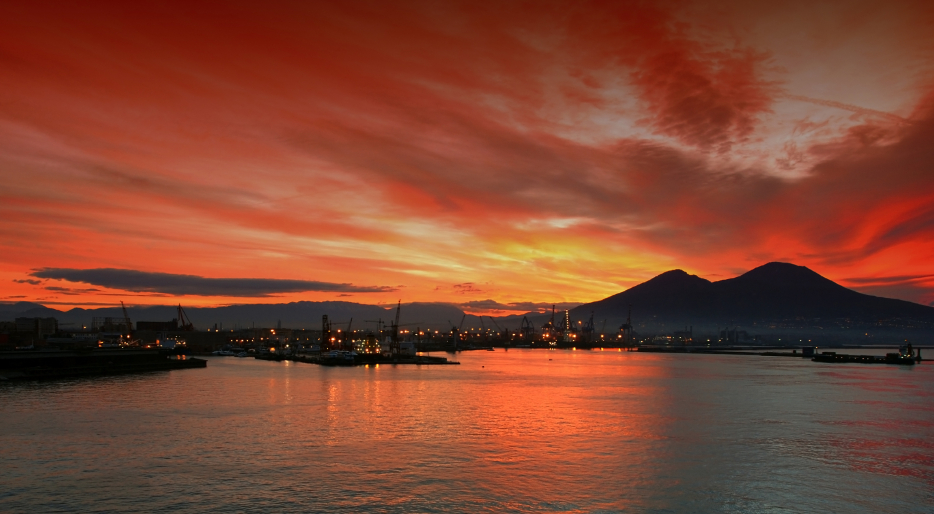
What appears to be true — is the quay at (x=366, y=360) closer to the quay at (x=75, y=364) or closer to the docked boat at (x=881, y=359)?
the quay at (x=75, y=364)

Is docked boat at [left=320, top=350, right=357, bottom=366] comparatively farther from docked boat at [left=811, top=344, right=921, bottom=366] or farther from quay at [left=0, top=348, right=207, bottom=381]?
docked boat at [left=811, top=344, right=921, bottom=366]

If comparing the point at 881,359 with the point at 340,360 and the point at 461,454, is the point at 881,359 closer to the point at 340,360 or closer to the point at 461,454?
the point at 340,360

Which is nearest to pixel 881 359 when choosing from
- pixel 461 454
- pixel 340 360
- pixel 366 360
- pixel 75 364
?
pixel 366 360

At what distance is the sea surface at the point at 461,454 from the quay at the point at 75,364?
2198 centimetres

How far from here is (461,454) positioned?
2695 cm

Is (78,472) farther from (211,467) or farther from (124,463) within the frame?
(211,467)

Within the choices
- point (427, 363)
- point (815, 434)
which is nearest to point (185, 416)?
point (815, 434)

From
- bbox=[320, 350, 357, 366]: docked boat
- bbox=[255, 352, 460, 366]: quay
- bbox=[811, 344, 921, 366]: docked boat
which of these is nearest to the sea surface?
bbox=[320, 350, 357, 366]: docked boat

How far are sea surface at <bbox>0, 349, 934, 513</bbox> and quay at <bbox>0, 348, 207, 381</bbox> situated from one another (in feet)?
72.1

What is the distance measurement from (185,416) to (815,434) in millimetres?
35980

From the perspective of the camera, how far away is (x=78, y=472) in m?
23.4

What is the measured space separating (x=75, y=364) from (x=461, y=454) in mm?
70903

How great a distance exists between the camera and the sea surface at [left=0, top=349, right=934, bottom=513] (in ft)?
66.3

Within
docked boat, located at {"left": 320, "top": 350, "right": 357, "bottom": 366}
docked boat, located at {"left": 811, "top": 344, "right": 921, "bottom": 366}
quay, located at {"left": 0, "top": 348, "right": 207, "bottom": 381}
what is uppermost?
quay, located at {"left": 0, "top": 348, "right": 207, "bottom": 381}
